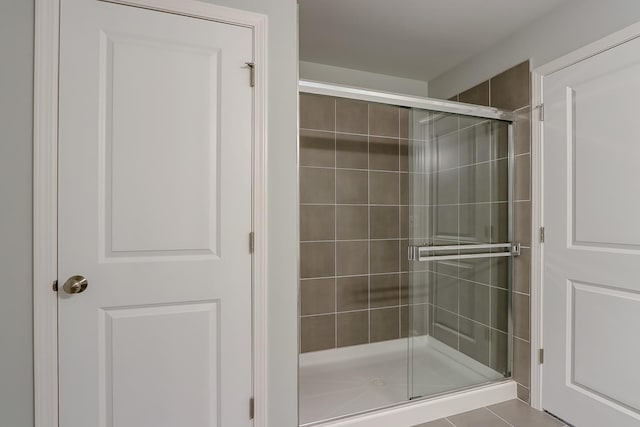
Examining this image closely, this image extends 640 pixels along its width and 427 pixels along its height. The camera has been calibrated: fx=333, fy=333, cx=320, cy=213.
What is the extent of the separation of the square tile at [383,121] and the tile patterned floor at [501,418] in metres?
2.13

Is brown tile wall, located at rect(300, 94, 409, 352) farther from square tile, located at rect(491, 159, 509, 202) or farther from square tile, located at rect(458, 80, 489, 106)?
square tile, located at rect(491, 159, 509, 202)

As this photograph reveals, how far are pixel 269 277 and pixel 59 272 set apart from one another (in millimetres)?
814

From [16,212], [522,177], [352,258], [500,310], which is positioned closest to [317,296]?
[352,258]

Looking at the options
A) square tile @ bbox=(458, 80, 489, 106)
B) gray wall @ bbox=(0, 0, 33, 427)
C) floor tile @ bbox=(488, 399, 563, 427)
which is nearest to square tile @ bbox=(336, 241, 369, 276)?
floor tile @ bbox=(488, 399, 563, 427)

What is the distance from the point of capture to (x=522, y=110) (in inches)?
84.7

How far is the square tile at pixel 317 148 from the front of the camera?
268 cm

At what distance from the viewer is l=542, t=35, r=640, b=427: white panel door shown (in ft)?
5.24

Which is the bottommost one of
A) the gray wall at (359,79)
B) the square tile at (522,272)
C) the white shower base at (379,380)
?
the white shower base at (379,380)

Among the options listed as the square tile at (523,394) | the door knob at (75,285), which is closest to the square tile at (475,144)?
the square tile at (523,394)

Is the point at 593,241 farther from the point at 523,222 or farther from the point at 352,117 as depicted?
the point at 352,117

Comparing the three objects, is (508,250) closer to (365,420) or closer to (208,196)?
(365,420)

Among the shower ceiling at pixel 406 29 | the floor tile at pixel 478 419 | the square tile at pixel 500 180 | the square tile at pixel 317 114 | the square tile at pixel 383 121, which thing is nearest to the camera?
the floor tile at pixel 478 419

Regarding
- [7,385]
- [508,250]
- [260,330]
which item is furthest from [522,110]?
[7,385]

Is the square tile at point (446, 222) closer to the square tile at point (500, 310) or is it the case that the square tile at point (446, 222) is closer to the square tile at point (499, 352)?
the square tile at point (500, 310)
